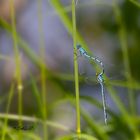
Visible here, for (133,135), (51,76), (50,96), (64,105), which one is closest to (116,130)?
(133,135)

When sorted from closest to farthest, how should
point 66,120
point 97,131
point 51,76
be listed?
point 97,131
point 51,76
point 66,120

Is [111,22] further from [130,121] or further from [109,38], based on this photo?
[130,121]

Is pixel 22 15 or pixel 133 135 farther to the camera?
pixel 22 15

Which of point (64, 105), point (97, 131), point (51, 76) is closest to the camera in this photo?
point (97, 131)

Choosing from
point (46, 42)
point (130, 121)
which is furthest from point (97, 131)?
point (46, 42)

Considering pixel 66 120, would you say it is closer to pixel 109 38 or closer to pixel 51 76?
pixel 109 38

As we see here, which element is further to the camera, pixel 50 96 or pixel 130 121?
pixel 50 96

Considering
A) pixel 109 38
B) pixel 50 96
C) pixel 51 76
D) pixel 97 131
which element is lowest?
pixel 97 131

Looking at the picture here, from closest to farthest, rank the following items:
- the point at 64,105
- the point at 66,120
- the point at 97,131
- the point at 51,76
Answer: the point at 97,131 < the point at 51,76 < the point at 64,105 < the point at 66,120

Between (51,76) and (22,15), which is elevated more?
(22,15)
